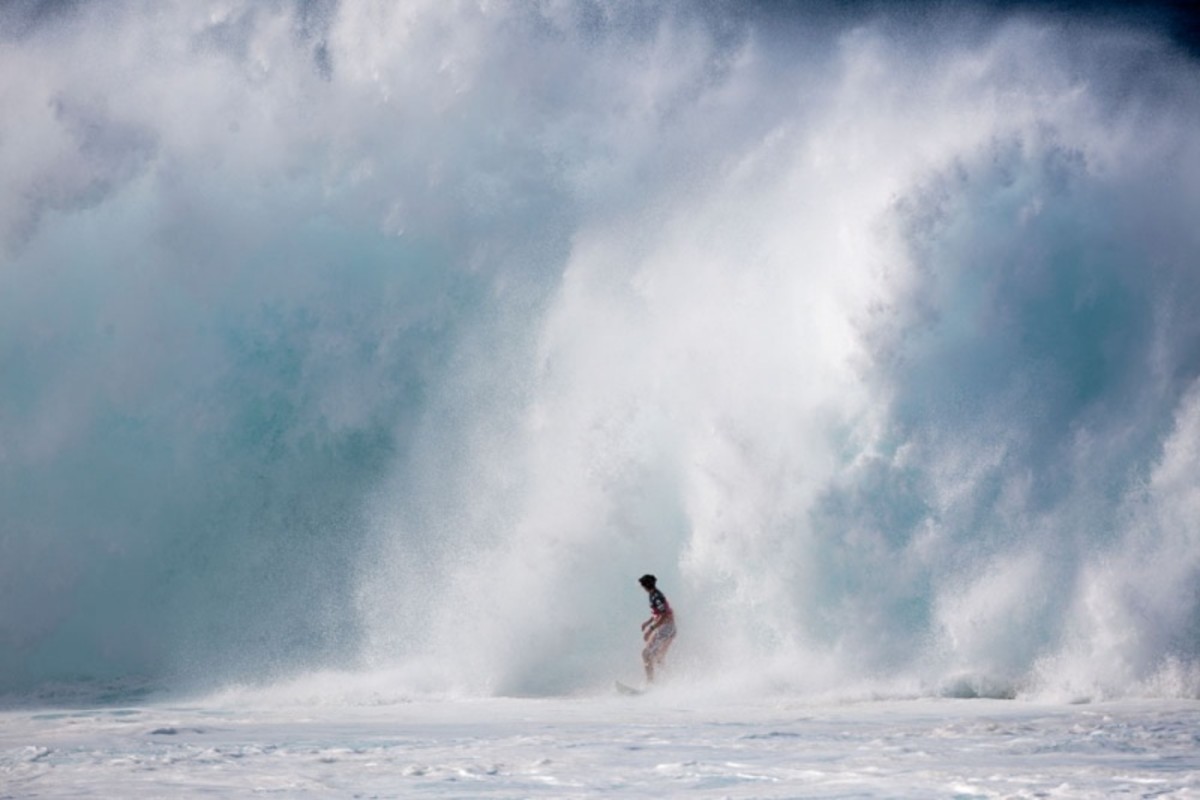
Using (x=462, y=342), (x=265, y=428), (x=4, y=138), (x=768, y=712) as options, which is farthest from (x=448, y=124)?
(x=768, y=712)

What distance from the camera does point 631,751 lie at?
26.0ft

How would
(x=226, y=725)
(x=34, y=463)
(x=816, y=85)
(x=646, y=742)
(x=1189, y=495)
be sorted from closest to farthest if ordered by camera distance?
1. (x=646, y=742)
2. (x=226, y=725)
3. (x=1189, y=495)
4. (x=816, y=85)
5. (x=34, y=463)

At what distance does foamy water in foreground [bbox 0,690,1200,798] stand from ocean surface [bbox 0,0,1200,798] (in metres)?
0.07

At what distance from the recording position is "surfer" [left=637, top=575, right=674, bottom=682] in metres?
12.3

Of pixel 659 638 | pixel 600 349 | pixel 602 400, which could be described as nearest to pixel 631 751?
pixel 659 638

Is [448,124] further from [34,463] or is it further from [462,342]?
[34,463]

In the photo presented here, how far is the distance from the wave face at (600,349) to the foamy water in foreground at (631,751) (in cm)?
169

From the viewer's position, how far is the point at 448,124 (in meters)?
16.7

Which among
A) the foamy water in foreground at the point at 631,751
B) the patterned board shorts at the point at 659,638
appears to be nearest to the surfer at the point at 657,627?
the patterned board shorts at the point at 659,638

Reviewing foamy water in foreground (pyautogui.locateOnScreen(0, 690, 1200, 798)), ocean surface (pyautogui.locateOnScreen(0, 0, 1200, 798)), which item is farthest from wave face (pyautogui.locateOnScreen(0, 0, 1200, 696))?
foamy water in foreground (pyautogui.locateOnScreen(0, 690, 1200, 798))

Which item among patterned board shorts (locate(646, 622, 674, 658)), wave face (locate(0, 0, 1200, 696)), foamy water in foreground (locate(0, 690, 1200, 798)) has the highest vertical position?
wave face (locate(0, 0, 1200, 696))

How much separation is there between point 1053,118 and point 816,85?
333 centimetres

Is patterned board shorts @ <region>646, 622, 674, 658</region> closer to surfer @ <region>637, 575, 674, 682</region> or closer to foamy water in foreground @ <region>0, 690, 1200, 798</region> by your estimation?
surfer @ <region>637, 575, 674, 682</region>

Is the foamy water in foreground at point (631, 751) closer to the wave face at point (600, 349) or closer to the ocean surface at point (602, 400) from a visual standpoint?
the ocean surface at point (602, 400)
